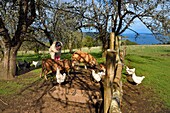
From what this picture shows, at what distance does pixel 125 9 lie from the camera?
Result: 1540 centimetres

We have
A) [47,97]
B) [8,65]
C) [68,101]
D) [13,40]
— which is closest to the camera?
[68,101]

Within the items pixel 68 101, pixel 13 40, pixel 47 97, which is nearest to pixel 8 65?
pixel 13 40

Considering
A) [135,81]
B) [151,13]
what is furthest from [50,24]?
[135,81]

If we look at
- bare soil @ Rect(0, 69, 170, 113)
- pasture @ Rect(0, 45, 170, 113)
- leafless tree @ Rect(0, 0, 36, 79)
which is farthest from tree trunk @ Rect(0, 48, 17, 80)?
bare soil @ Rect(0, 69, 170, 113)

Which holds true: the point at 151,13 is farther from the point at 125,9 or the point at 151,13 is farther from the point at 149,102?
the point at 149,102

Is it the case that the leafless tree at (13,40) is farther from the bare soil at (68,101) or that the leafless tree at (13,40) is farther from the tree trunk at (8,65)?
the bare soil at (68,101)

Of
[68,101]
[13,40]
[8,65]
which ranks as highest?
[13,40]

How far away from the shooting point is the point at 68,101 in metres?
7.77

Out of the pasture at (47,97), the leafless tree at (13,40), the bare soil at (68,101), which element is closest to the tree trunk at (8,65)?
the leafless tree at (13,40)

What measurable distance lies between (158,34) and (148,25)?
39.3 inches

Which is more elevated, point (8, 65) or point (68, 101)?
point (8, 65)

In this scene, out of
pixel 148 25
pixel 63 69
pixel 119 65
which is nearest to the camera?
pixel 119 65

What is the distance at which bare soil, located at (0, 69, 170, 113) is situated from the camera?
7209 millimetres

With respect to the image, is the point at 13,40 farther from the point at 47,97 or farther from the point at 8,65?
the point at 47,97
